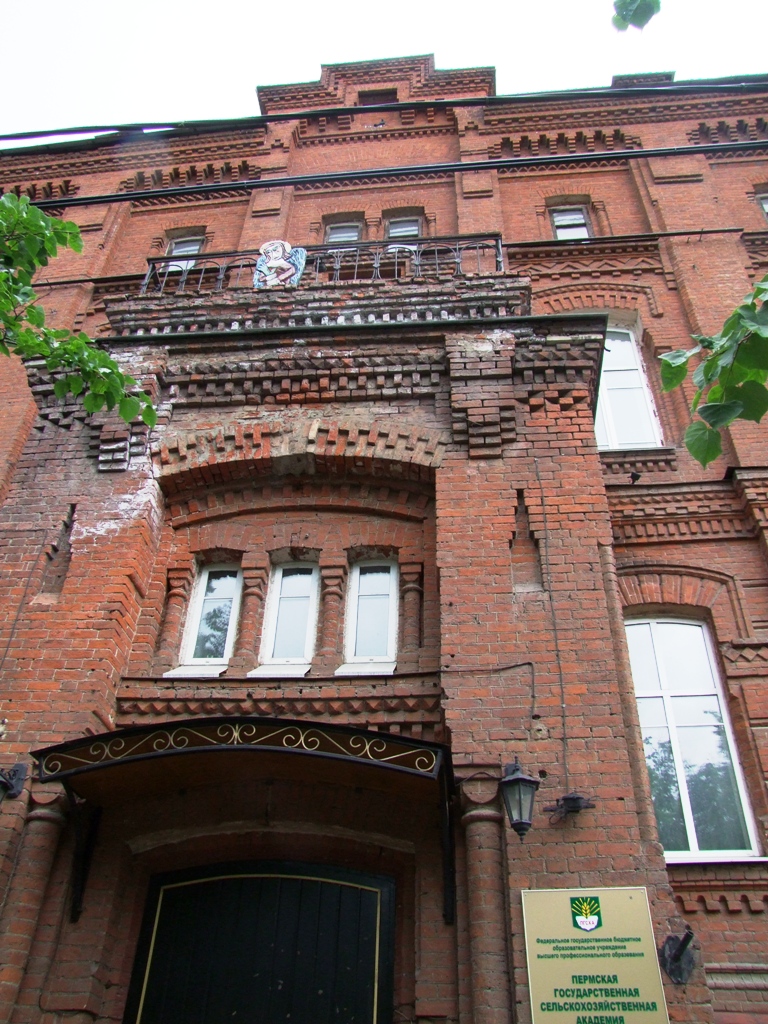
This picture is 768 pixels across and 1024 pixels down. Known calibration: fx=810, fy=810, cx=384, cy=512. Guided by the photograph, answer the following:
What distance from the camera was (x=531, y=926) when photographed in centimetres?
484

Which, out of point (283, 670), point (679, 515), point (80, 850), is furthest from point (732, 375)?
point (80, 850)

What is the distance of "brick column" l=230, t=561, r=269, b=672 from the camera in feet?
22.0

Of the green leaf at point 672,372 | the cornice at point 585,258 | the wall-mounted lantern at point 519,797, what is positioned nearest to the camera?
the green leaf at point 672,372

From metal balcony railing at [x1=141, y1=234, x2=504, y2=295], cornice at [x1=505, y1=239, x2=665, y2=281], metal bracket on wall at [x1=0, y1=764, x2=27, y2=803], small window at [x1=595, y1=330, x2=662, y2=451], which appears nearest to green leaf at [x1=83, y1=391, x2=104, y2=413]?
metal bracket on wall at [x1=0, y1=764, x2=27, y2=803]

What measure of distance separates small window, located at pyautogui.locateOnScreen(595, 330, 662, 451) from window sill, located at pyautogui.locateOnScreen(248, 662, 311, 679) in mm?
4199

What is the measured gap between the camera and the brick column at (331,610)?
263 inches

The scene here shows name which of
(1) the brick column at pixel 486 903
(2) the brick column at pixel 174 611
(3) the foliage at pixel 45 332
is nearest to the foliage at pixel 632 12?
(3) the foliage at pixel 45 332

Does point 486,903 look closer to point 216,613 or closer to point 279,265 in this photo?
point 216,613

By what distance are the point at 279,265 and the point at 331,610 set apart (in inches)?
182

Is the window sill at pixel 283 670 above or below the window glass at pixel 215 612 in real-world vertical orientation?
below

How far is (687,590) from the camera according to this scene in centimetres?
761

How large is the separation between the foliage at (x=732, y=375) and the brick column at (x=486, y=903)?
267 cm

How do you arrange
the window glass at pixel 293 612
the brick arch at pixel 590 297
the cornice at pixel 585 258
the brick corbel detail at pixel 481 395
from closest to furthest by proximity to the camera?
the window glass at pixel 293 612 → the brick corbel detail at pixel 481 395 → the brick arch at pixel 590 297 → the cornice at pixel 585 258

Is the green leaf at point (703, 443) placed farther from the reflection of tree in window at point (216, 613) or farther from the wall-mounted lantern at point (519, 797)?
the reflection of tree in window at point (216, 613)
